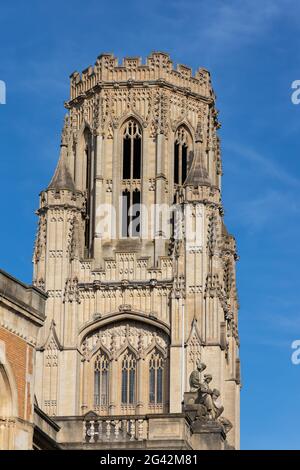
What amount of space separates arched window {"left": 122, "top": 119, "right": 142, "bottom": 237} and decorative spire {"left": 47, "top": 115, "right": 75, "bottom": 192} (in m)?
2.80

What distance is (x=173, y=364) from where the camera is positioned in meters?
81.8

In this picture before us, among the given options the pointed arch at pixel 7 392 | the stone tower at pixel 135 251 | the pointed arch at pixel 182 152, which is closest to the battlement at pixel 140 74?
the stone tower at pixel 135 251

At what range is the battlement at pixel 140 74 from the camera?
9012 centimetres

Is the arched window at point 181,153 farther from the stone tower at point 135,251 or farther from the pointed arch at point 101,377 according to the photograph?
the pointed arch at point 101,377

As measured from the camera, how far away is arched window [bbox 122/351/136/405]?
83.6 meters

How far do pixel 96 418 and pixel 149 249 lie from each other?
39712 mm

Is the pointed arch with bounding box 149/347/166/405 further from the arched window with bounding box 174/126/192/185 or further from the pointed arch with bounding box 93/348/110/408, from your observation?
the arched window with bounding box 174/126/192/185

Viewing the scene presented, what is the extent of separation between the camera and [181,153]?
295 feet

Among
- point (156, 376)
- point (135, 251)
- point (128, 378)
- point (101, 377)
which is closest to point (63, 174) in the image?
point (135, 251)

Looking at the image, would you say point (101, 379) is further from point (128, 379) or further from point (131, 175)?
point (131, 175)

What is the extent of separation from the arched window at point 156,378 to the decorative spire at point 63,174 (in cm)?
970

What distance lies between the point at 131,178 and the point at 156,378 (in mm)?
11181

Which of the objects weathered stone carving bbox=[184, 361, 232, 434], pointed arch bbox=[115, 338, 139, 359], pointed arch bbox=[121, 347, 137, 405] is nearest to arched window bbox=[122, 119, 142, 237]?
pointed arch bbox=[115, 338, 139, 359]
